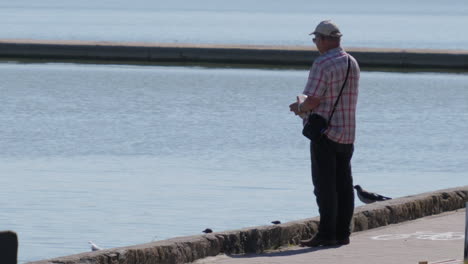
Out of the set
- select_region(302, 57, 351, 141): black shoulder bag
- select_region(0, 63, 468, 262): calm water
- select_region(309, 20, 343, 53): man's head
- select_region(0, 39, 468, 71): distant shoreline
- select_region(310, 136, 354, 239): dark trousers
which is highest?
select_region(309, 20, 343, 53): man's head

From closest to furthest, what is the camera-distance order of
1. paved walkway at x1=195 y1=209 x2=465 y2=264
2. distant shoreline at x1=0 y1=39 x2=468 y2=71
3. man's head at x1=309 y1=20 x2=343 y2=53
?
paved walkway at x1=195 y1=209 x2=465 y2=264 → man's head at x1=309 y1=20 x2=343 y2=53 → distant shoreline at x1=0 y1=39 x2=468 y2=71

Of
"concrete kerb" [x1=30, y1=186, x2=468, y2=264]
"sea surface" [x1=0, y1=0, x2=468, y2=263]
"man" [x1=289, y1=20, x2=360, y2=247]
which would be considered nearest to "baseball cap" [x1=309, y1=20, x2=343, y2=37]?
"man" [x1=289, y1=20, x2=360, y2=247]

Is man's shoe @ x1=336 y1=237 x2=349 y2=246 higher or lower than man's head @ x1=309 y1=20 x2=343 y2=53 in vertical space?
lower

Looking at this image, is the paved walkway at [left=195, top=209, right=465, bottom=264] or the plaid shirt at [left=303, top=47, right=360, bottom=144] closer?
the paved walkway at [left=195, top=209, right=465, bottom=264]

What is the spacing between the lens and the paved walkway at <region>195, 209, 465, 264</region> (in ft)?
28.7

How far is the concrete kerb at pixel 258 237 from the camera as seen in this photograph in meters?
8.30

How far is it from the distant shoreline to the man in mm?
34067

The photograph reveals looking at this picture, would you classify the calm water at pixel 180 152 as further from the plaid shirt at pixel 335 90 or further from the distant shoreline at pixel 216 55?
the plaid shirt at pixel 335 90

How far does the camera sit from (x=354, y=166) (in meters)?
19.9

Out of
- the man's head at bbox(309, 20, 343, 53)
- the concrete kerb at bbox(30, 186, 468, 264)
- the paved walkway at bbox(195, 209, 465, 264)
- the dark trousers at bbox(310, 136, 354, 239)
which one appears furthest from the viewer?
the dark trousers at bbox(310, 136, 354, 239)

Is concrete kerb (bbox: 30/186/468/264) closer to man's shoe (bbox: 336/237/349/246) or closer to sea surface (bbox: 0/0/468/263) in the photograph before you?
man's shoe (bbox: 336/237/349/246)

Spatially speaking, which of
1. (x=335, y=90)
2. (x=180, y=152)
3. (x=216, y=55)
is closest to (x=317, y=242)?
(x=335, y=90)

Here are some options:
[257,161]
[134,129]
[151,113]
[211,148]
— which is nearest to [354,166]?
[257,161]

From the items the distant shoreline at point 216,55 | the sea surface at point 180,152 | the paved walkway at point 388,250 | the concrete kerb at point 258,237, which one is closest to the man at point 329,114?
the paved walkway at point 388,250
